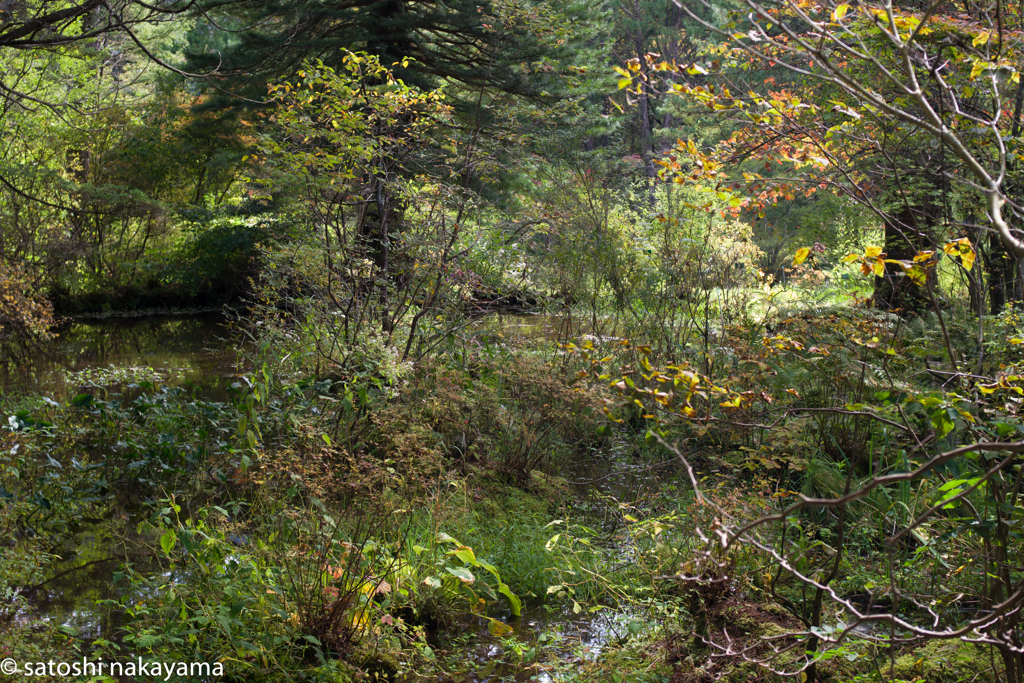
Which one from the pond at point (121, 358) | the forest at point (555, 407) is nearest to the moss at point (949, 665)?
the forest at point (555, 407)

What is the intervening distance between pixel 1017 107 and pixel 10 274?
1124 centimetres

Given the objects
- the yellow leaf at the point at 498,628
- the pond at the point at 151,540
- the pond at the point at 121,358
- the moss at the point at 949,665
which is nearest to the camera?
the moss at the point at 949,665

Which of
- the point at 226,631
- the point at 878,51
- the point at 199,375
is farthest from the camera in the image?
the point at 199,375

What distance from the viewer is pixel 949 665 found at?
251 cm

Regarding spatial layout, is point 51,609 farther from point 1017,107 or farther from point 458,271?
point 1017,107

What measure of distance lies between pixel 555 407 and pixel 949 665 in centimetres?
317

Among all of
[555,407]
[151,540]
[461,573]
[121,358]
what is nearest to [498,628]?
[461,573]

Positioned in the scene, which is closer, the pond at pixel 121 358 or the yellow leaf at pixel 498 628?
the yellow leaf at pixel 498 628

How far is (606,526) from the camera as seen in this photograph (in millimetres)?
4422

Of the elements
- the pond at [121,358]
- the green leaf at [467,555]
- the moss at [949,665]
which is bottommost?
the pond at [121,358]

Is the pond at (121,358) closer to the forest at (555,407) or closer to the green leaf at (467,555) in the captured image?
the forest at (555,407)

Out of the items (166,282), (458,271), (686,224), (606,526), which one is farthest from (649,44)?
(606,526)

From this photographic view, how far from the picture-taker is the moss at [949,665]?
97.8 inches

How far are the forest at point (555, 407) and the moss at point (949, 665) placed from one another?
1 centimetres
